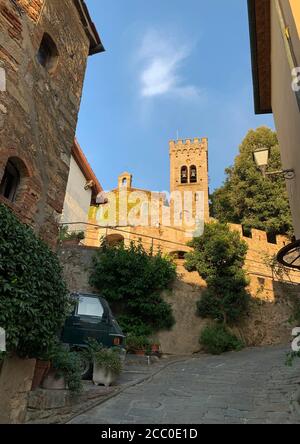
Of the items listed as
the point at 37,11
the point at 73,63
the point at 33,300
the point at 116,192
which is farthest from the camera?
the point at 116,192

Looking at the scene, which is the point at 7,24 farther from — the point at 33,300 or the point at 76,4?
the point at 33,300

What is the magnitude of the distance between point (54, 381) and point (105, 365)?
5.25 feet

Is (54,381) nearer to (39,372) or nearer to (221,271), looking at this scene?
(39,372)

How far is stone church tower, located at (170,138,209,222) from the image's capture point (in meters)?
40.8

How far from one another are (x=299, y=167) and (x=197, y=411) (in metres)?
4.46

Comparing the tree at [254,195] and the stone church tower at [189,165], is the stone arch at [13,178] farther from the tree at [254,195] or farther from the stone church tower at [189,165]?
the stone church tower at [189,165]

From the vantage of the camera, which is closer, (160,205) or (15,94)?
(15,94)

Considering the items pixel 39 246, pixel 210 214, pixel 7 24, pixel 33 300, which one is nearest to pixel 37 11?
pixel 7 24

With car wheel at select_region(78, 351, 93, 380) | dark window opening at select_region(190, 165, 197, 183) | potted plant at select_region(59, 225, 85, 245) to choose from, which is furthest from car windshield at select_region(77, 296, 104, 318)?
dark window opening at select_region(190, 165, 197, 183)

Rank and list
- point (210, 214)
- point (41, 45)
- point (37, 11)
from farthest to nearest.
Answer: point (210, 214) < point (41, 45) < point (37, 11)

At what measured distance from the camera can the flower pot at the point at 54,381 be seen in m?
5.28

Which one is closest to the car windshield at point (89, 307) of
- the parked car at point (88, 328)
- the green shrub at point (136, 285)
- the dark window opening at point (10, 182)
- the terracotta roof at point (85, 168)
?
the parked car at point (88, 328)

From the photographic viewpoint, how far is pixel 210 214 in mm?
33875

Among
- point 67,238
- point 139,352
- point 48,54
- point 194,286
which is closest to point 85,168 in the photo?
point 67,238
